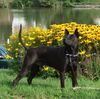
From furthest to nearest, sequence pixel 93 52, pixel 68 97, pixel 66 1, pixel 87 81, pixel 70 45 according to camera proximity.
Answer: pixel 66 1 → pixel 93 52 → pixel 87 81 → pixel 70 45 → pixel 68 97

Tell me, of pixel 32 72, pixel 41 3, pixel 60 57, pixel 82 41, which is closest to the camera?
pixel 60 57

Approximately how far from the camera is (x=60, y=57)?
8.45 metres

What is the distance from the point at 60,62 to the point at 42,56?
0.44 meters

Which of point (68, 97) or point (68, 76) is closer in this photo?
point (68, 97)

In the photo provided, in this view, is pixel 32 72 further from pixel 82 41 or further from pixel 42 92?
pixel 82 41

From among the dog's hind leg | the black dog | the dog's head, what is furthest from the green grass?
the dog's head

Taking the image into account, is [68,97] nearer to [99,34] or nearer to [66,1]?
[99,34]

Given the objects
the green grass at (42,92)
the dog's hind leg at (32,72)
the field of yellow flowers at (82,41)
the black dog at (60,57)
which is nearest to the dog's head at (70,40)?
the black dog at (60,57)

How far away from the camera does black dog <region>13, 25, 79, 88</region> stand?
27.3 ft

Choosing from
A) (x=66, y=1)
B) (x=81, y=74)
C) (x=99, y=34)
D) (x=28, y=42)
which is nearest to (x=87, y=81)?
(x=81, y=74)

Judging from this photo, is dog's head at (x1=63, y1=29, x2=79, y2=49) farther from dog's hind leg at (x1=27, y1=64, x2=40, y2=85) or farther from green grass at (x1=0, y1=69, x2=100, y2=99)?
dog's hind leg at (x1=27, y1=64, x2=40, y2=85)

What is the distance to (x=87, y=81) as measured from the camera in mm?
10164

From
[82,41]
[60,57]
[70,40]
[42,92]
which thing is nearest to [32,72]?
[60,57]

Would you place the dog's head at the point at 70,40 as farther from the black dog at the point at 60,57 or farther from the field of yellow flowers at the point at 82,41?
the field of yellow flowers at the point at 82,41
